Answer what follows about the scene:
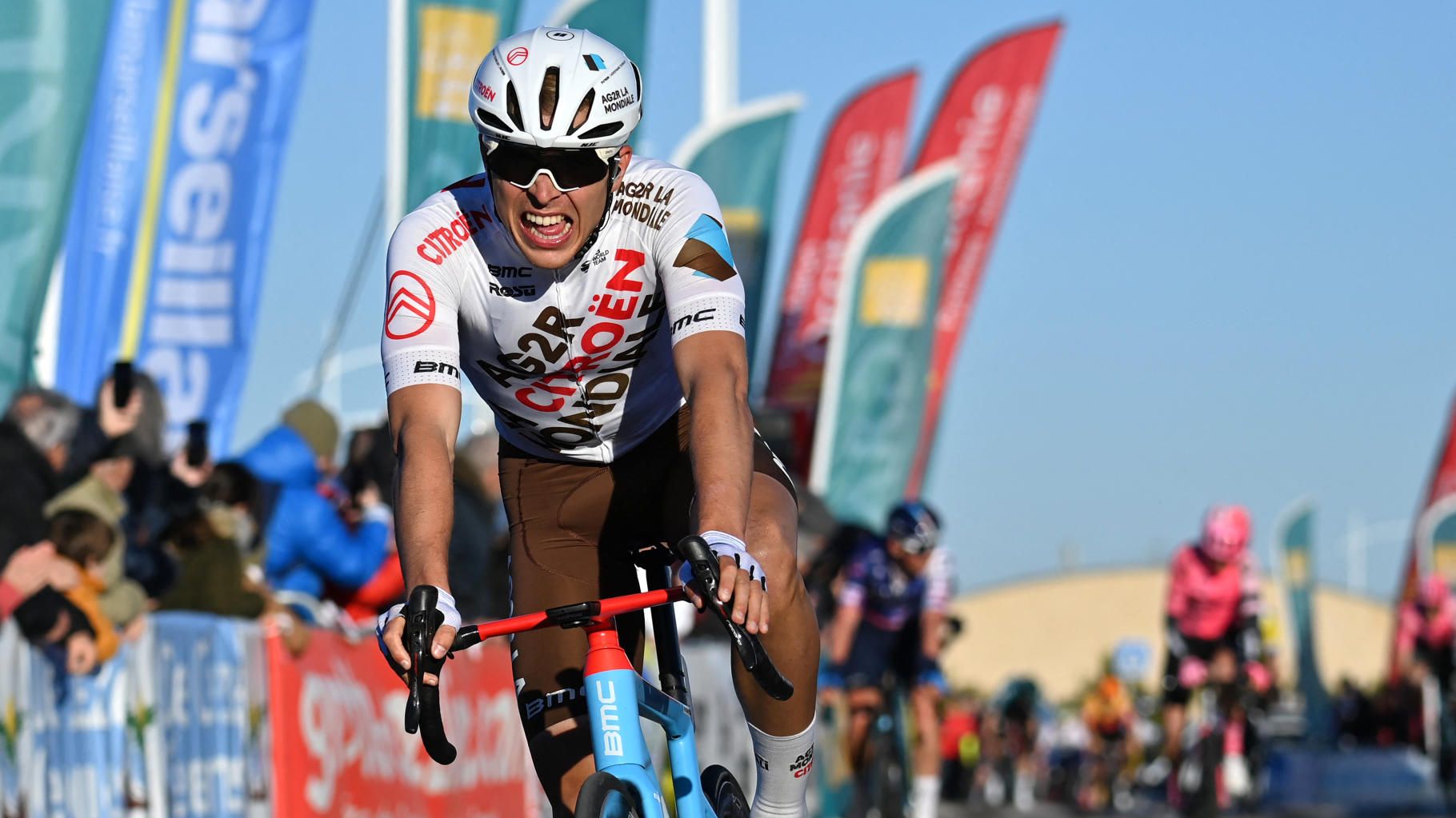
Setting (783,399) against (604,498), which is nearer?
(604,498)

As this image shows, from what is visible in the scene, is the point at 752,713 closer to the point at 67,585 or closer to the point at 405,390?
the point at 405,390

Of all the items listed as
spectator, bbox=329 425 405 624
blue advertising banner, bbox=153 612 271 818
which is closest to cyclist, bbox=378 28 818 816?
blue advertising banner, bbox=153 612 271 818

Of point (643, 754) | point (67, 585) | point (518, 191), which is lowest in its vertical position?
point (643, 754)

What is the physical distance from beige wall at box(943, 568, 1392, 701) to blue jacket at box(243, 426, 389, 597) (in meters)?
100

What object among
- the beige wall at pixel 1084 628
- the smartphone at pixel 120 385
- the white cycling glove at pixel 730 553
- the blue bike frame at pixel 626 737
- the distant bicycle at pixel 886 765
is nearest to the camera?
the white cycling glove at pixel 730 553

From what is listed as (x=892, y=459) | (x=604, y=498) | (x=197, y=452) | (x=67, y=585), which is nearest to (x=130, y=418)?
(x=197, y=452)

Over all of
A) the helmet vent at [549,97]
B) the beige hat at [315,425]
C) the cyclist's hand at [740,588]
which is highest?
→ the beige hat at [315,425]

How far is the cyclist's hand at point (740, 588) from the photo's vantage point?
5059mm

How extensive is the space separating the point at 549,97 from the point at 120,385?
522cm

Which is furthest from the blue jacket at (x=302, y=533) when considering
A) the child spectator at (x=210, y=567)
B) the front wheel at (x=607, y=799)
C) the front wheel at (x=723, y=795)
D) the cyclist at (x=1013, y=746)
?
the cyclist at (x=1013, y=746)

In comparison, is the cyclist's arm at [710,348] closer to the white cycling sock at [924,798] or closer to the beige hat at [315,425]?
the beige hat at [315,425]

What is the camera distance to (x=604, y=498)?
21.3 ft

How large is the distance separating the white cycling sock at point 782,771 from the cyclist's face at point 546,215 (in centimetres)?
153

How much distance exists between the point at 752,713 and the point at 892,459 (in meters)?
19.7
